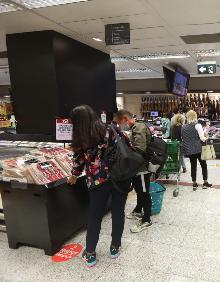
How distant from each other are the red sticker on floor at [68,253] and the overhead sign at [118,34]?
9.31 feet

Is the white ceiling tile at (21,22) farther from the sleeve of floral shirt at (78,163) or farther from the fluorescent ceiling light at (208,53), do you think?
the fluorescent ceiling light at (208,53)

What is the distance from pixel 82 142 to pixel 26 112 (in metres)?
2.47

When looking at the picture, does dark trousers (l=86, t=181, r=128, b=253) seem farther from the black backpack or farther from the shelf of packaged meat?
the black backpack

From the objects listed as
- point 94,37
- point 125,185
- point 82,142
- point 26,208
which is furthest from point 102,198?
point 94,37

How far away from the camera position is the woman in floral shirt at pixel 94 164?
124 inches

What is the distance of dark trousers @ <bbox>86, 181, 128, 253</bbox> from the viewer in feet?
10.8

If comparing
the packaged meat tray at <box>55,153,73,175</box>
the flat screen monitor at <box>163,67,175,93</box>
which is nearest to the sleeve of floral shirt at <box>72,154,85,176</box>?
the packaged meat tray at <box>55,153,73,175</box>

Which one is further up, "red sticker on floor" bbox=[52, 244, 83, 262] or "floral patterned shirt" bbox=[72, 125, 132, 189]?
"floral patterned shirt" bbox=[72, 125, 132, 189]

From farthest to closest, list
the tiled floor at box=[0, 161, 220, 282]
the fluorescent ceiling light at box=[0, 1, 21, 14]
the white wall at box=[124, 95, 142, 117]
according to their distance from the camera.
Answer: the white wall at box=[124, 95, 142, 117], the fluorescent ceiling light at box=[0, 1, 21, 14], the tiled floor at box=[0, 161, 220, 282]

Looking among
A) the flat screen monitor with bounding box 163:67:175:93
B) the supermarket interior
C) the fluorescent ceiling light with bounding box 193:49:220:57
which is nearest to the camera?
the supermarket interior

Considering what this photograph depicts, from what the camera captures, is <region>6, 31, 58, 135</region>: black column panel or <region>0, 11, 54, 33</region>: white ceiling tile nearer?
<region>0, 11, 54, 33</region>: white ceiling tile

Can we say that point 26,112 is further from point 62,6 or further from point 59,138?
point 62,6

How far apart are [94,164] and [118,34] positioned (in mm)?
2229

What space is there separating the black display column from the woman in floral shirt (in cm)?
191
